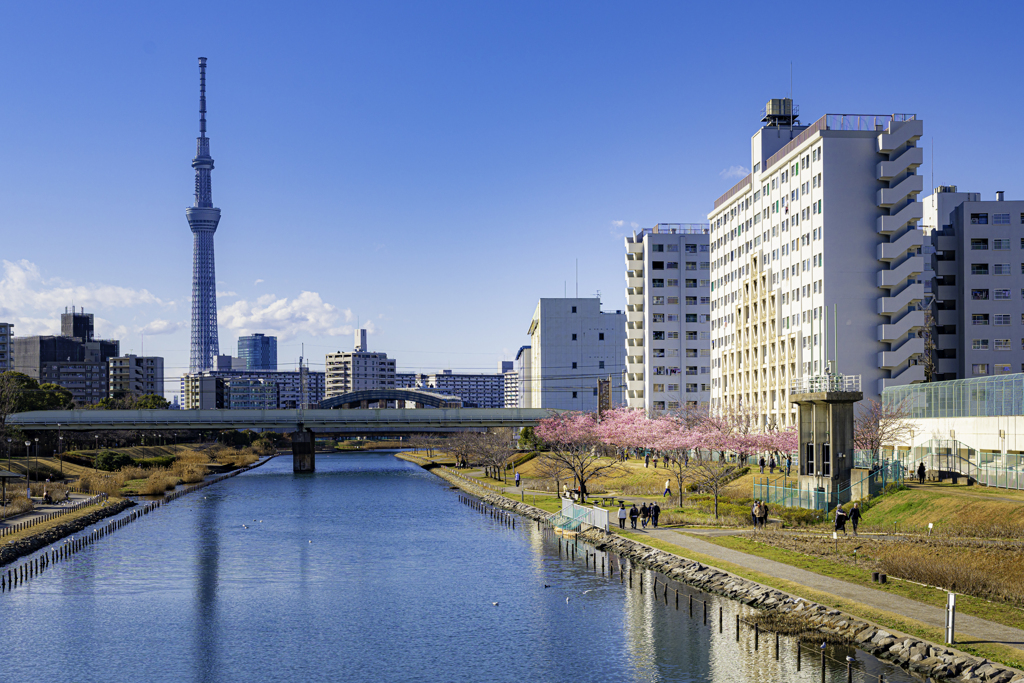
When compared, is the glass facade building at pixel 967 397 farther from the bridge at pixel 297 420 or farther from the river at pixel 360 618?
the bridge at pixel 297 420

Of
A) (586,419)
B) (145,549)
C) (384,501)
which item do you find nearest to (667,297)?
(586,419)

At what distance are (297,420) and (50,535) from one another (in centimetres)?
8540

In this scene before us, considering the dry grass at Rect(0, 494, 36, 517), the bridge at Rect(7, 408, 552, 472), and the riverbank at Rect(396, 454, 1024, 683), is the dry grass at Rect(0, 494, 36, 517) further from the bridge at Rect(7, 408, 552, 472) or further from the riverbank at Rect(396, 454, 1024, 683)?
the bridge at Rect(7, 408, 552, 472)

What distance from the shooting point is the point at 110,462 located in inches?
5349

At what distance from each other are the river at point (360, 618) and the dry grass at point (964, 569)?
7677 millimetres

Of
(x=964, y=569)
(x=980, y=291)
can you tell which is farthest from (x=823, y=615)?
(x=980, y=291)

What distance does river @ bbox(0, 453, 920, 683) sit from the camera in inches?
1378

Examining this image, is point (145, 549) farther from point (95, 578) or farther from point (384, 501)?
point (384, 501)

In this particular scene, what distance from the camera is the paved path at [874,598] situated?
31.7 metres

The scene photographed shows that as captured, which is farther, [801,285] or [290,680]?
[801,285]

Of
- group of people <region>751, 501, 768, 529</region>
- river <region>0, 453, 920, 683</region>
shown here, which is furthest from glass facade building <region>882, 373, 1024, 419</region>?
river <region>0, 453, 920, 683</region>

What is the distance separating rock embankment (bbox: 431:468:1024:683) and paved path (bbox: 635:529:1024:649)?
4.56 feet

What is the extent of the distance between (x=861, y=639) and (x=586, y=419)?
95.2 meters

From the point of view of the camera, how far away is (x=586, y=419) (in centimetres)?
12950
